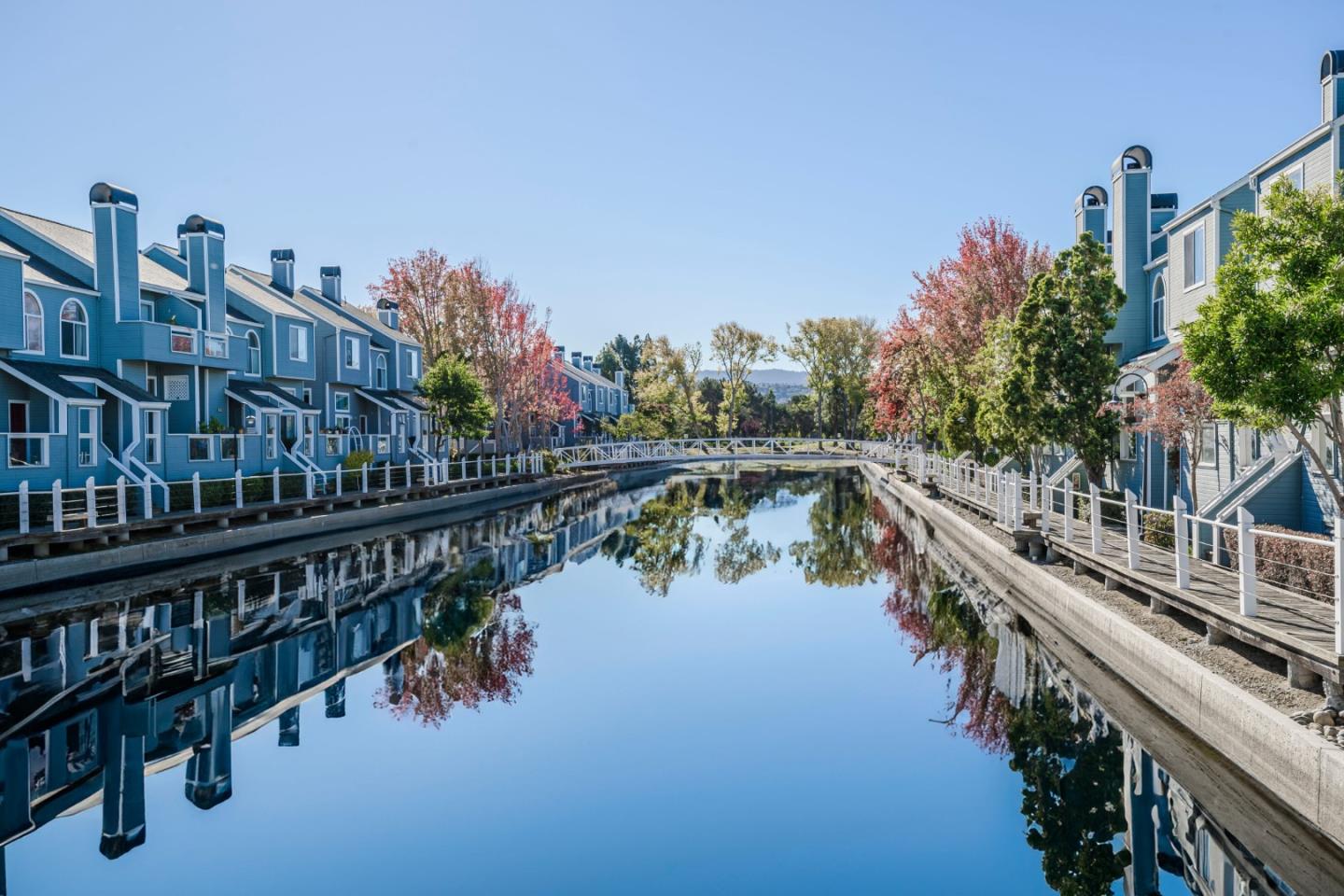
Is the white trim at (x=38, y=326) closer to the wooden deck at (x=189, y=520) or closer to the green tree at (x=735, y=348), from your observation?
the wooden deck at (x=189, y=520)

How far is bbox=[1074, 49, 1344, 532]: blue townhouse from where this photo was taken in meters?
14.6

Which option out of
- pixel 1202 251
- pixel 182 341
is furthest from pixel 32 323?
pixel 1202 251

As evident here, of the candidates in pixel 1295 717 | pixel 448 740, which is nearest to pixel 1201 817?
pixel 1295 717

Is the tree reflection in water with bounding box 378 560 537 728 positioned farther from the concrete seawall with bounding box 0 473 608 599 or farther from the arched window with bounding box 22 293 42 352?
the arched window with bounding box 22 293 42 352

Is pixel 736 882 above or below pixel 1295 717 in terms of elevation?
below

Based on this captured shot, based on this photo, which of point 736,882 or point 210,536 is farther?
point 210,536

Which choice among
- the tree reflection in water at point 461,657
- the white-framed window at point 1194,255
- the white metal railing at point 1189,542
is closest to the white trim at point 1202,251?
the white-framed window at point 1194,255

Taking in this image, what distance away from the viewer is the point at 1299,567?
10.1 metres

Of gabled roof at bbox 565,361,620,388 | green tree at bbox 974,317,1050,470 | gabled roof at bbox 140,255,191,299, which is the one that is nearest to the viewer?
green tree at bbox 974,317,1050,470

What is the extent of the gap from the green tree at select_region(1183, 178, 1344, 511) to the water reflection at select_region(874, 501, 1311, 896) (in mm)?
→ 3800

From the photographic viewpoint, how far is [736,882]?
7.45m

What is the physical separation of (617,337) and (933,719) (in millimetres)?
98972

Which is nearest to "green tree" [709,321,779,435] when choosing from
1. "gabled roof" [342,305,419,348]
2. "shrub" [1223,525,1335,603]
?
"gabled roof" [342,305,419,348]

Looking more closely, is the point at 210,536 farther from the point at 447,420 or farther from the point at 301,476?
the point at 447,420
